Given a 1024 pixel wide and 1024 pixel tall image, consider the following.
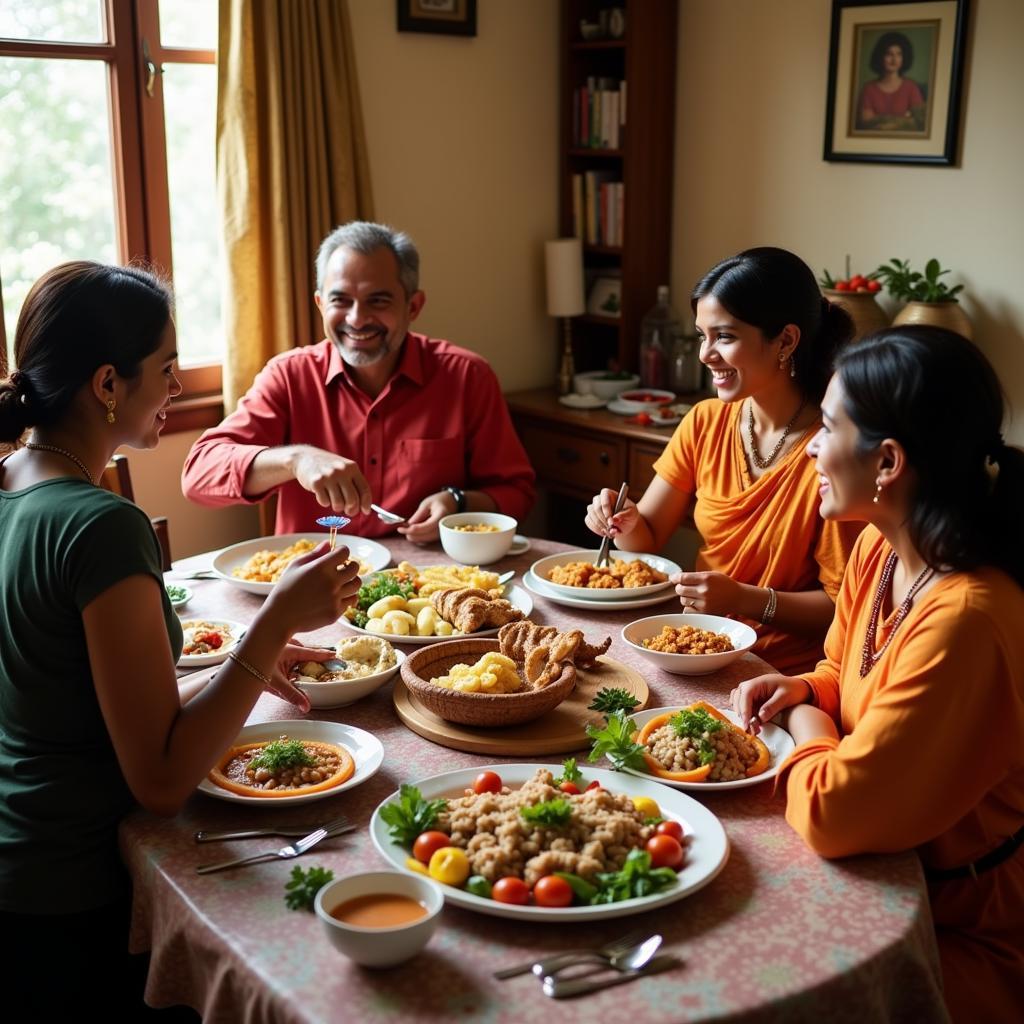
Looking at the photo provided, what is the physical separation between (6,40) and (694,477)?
2.21m

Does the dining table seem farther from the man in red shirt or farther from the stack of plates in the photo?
the man in red shirt

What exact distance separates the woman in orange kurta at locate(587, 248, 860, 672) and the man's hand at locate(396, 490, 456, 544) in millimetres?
393

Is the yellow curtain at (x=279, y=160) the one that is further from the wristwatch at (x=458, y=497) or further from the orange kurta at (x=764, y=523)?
the orange kurta at (x=764, y=523)

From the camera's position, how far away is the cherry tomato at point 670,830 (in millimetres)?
1438

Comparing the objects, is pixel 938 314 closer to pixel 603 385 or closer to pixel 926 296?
pixel 926 296

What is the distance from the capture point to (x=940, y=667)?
145cm

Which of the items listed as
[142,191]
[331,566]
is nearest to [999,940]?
[331,566]

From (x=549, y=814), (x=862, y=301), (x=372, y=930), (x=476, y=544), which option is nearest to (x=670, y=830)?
(x=549, y=814)

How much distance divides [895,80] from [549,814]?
10.0ft

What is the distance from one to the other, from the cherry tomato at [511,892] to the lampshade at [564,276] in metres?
3.36

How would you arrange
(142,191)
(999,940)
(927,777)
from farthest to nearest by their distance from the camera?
(142,191) < (999,940) < (927,777)

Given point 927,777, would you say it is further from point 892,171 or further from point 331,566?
point 892,171

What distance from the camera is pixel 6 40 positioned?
3219 millimetres

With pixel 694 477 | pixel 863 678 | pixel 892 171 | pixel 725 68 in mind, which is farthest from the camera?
pixel 725 68
